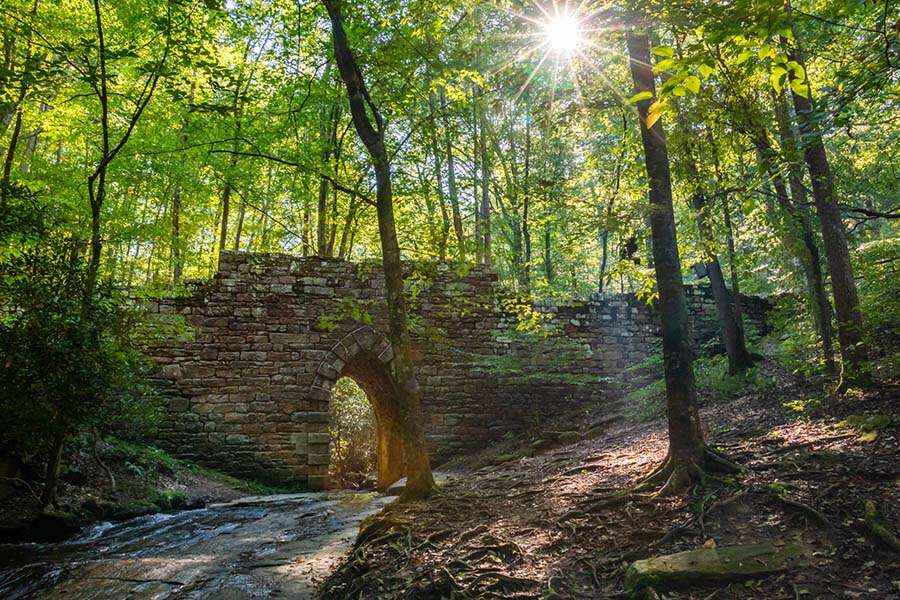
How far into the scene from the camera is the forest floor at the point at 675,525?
2.93m

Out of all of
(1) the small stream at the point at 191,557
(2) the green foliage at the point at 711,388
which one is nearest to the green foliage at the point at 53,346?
(1) the small stream at the point at 191,557

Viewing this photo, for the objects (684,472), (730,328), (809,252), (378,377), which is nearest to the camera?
(684,472)

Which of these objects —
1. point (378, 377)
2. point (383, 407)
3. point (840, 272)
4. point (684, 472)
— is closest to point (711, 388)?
point (840, 272)

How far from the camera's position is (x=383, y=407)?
13.0m

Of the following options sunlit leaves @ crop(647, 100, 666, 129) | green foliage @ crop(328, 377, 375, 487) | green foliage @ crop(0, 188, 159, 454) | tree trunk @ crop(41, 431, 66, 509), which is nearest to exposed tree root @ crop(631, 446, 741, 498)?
sunlit leaves @ crop(647, 100, 666, 129)

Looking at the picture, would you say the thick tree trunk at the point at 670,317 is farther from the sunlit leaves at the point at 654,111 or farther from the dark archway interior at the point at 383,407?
the dark archway interior at the point at 383,407

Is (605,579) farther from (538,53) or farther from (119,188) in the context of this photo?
(119,188)

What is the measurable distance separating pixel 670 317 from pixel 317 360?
316 inches

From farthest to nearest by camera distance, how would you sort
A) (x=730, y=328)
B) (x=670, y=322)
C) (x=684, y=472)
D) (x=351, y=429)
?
(x=351, y=429) → (x=730, y=328) → (x=670, y=322) → (x=684, y=472)

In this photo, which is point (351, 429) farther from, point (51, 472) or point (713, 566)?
point (713, 566)

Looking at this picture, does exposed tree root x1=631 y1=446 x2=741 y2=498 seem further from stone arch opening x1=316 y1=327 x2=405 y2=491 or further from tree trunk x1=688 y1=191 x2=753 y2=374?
stone arch opening x1=316 y1=327 x2=405 y2=491

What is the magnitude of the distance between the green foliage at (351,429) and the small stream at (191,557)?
1347cm

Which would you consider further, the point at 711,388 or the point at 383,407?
the point at 383,407

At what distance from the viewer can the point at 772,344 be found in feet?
37.4
